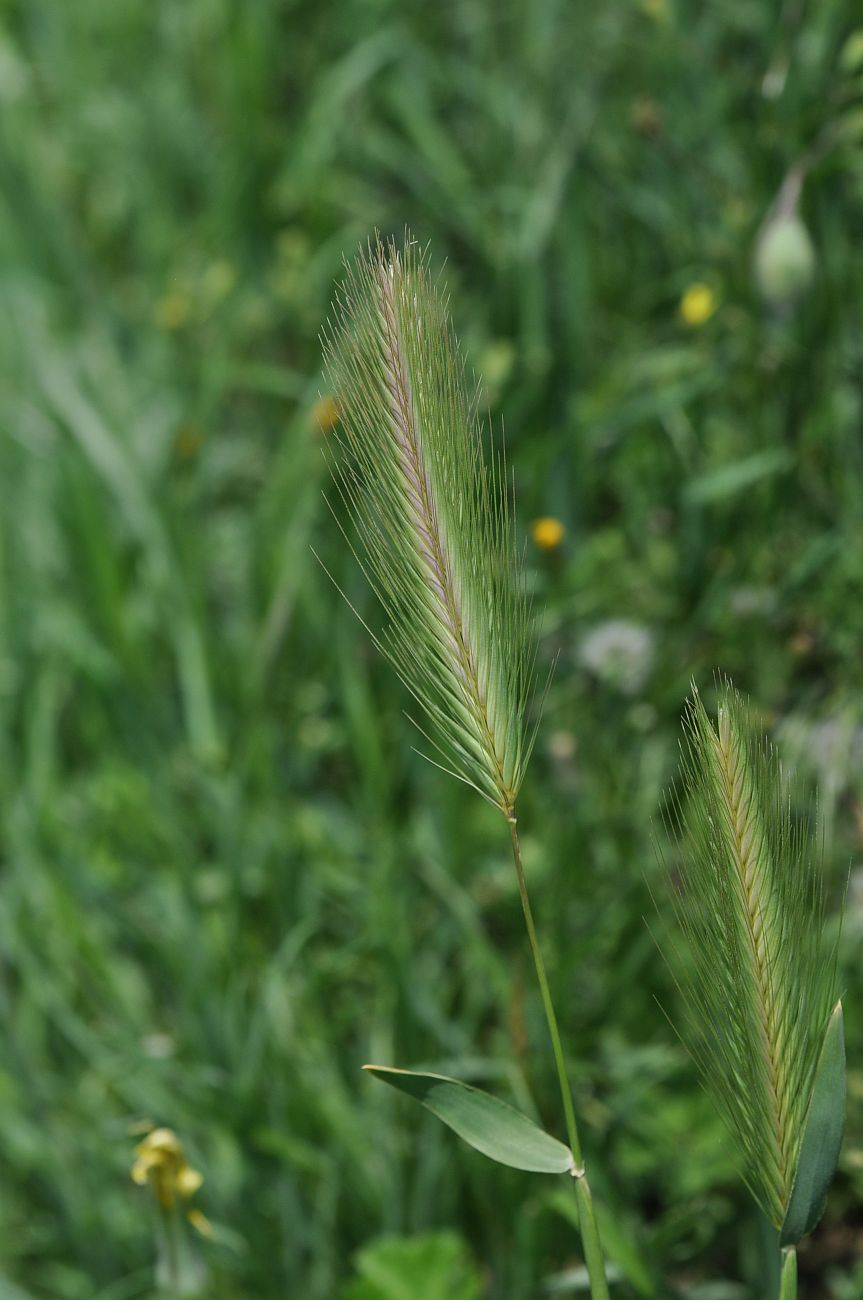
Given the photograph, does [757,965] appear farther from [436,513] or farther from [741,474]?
[741,474]

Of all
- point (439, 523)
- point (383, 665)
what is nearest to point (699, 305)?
point (383, 665)

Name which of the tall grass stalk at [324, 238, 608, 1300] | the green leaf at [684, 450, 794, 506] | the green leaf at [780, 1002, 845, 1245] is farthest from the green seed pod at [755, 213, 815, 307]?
the green leaf at [780, 1002, 845, 1245]

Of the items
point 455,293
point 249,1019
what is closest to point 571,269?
point 455,293

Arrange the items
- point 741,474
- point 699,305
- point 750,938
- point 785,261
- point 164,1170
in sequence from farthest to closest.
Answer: point 699,305, point 741,474, point 785,261, point 164,1170, point 750,938

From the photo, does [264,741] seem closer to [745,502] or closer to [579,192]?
[745,502]

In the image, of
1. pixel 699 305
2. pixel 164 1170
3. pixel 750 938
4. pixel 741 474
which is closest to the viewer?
pixel 750 938

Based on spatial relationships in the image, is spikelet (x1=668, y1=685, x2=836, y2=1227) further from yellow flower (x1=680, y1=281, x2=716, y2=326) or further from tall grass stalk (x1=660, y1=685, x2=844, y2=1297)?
yellow flower (x1=680, y1=281, x2=716, y2=326)

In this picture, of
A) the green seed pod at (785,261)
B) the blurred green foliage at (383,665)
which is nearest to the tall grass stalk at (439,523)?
the blurred green foliage at (383,665)
